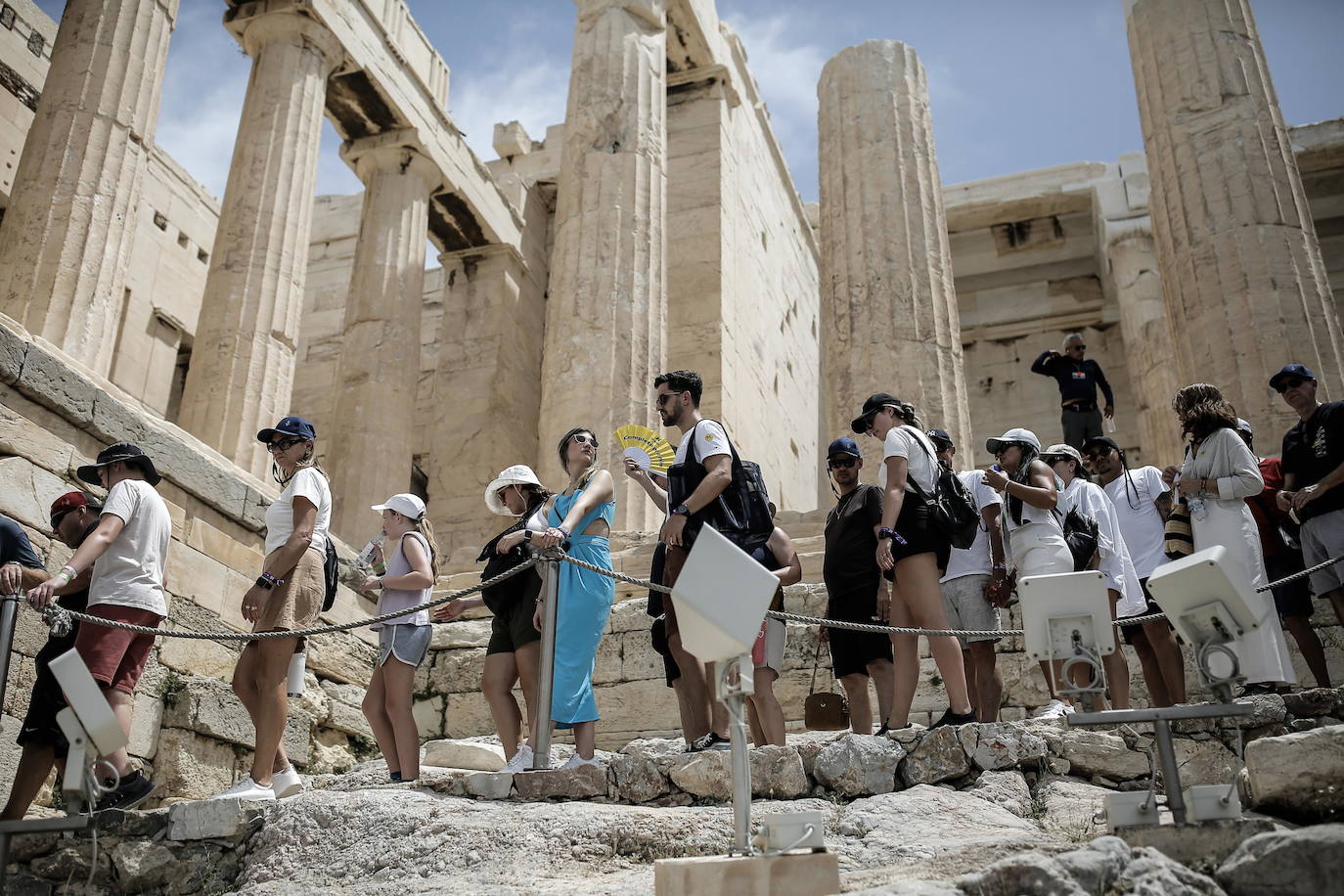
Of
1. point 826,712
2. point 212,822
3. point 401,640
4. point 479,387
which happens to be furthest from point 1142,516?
point 479,387

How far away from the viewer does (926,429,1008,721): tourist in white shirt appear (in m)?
6.20

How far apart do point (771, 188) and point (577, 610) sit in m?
15.8

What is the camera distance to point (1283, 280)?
13.0m

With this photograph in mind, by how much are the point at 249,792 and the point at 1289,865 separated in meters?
3.96

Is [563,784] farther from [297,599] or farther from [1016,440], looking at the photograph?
[1016,440]

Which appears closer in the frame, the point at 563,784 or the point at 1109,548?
the point at 563,784

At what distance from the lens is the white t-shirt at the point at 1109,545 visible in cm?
657

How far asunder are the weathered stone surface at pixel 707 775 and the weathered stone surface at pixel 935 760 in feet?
2.46

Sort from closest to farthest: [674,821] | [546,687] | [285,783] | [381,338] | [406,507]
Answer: [674,821] → [546,687] → [285,783] → [406,507] → [381,338]

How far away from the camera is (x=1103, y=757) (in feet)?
17.5

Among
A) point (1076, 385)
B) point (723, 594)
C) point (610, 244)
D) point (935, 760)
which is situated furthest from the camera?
point (610, 244)

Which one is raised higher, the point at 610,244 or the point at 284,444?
the point at 610,244

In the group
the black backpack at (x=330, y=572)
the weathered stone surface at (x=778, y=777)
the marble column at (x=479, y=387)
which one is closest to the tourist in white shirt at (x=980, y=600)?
the weathered stone surface at (x=778, y=777)

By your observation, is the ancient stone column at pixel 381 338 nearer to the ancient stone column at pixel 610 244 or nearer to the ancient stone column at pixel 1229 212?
the ancient stone column at pixel 610 244
